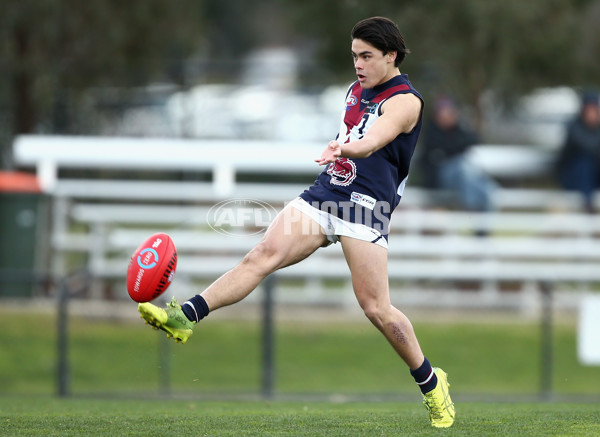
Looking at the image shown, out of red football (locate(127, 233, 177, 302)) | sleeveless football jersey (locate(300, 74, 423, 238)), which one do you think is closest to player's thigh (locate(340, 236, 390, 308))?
sleeveless football jersey (locate(300, 74, 423, 238))

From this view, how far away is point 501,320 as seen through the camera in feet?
41.5

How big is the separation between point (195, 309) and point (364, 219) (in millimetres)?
1028

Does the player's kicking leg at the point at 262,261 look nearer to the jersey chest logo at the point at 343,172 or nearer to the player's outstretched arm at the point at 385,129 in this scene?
the jersey chest logo at the point at 343,172

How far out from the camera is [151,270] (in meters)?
5.71

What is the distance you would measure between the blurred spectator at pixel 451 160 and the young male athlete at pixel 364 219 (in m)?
7.78

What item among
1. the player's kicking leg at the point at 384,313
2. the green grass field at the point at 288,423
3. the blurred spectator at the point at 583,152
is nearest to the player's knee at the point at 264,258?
the player's kicking leg at the point at 384,313

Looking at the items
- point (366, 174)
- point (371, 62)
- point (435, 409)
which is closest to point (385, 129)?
point (366, 174)

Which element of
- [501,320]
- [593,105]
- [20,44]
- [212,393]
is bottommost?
[212,393]

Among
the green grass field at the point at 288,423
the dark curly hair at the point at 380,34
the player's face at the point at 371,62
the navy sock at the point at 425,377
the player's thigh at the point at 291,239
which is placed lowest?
the green grass field at the point at 288,423

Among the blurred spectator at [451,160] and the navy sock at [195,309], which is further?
the blurred spectator at [451,160]

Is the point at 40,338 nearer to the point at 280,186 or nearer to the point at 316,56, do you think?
the point at 280,186

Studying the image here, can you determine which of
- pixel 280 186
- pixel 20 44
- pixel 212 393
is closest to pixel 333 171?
pixel 212 393

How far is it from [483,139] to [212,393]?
29.3ft

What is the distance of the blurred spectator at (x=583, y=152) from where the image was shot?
1391 cm
